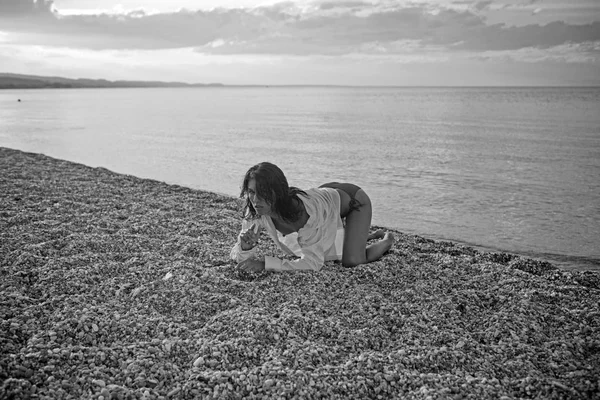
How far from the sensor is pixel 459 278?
5.55m

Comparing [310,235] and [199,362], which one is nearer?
[199,362]

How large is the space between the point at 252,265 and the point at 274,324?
1.25 metres

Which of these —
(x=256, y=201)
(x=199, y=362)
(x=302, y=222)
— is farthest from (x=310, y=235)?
(x=199, y=362)

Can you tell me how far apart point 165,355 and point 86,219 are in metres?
4.67

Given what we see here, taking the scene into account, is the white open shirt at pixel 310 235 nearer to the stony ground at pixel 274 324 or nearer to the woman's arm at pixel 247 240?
the woman's arm at pixel 247 240

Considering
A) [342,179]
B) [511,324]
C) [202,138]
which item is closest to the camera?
[511,324]

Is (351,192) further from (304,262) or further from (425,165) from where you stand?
(425,165)

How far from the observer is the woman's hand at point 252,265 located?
17.5 feet

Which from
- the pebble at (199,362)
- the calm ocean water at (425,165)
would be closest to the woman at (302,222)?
the pebble at (199,362)

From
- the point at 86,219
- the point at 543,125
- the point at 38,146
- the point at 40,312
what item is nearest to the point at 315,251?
the point at 40,312

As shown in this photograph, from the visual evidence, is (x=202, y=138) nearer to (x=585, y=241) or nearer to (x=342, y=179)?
(x=342, y=179)

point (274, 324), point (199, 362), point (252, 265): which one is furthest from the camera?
point (252, 265)

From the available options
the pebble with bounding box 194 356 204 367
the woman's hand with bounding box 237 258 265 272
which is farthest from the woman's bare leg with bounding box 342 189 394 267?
the pebble with bounding box 194 356 204 367

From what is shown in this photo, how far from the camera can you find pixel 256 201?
507cm
